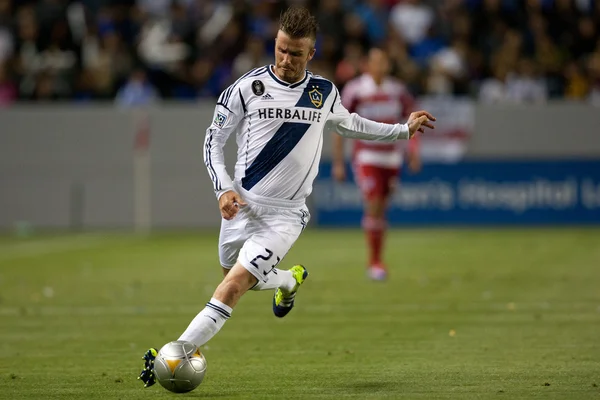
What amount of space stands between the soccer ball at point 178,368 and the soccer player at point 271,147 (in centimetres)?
55

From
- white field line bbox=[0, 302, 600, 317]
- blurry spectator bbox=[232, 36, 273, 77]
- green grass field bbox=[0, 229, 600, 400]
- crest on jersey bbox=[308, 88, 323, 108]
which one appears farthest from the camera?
blurry spectator bbox=[232, 36, 273, 77]

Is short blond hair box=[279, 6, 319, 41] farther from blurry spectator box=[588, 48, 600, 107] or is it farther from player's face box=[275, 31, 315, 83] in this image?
blurry spectator box=[588, 48, 600, 107]

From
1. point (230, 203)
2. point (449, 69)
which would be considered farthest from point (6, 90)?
point (230, 203)

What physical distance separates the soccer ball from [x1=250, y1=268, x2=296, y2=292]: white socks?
95cm

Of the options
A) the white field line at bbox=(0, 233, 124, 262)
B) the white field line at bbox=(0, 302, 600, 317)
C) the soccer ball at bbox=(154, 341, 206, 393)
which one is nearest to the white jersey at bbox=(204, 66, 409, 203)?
the soccer ball at bbox=(154, 341, 206, 393)

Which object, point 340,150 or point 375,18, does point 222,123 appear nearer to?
point 340,150

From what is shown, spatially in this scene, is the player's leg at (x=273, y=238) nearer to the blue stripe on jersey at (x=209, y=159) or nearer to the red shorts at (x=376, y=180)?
the blue stripe on jersey at (x=209, y=159)

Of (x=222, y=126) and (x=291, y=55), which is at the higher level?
(x=291, y=55)

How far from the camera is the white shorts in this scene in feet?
23.3

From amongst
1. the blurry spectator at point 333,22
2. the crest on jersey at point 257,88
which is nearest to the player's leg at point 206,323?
the crest on jersey at point 257,88

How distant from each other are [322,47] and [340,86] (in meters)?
1.39

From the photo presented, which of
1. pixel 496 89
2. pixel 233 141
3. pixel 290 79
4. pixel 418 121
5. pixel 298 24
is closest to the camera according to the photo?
pixel 298 24

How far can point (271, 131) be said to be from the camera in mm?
7277

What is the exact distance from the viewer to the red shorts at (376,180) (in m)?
13.9
